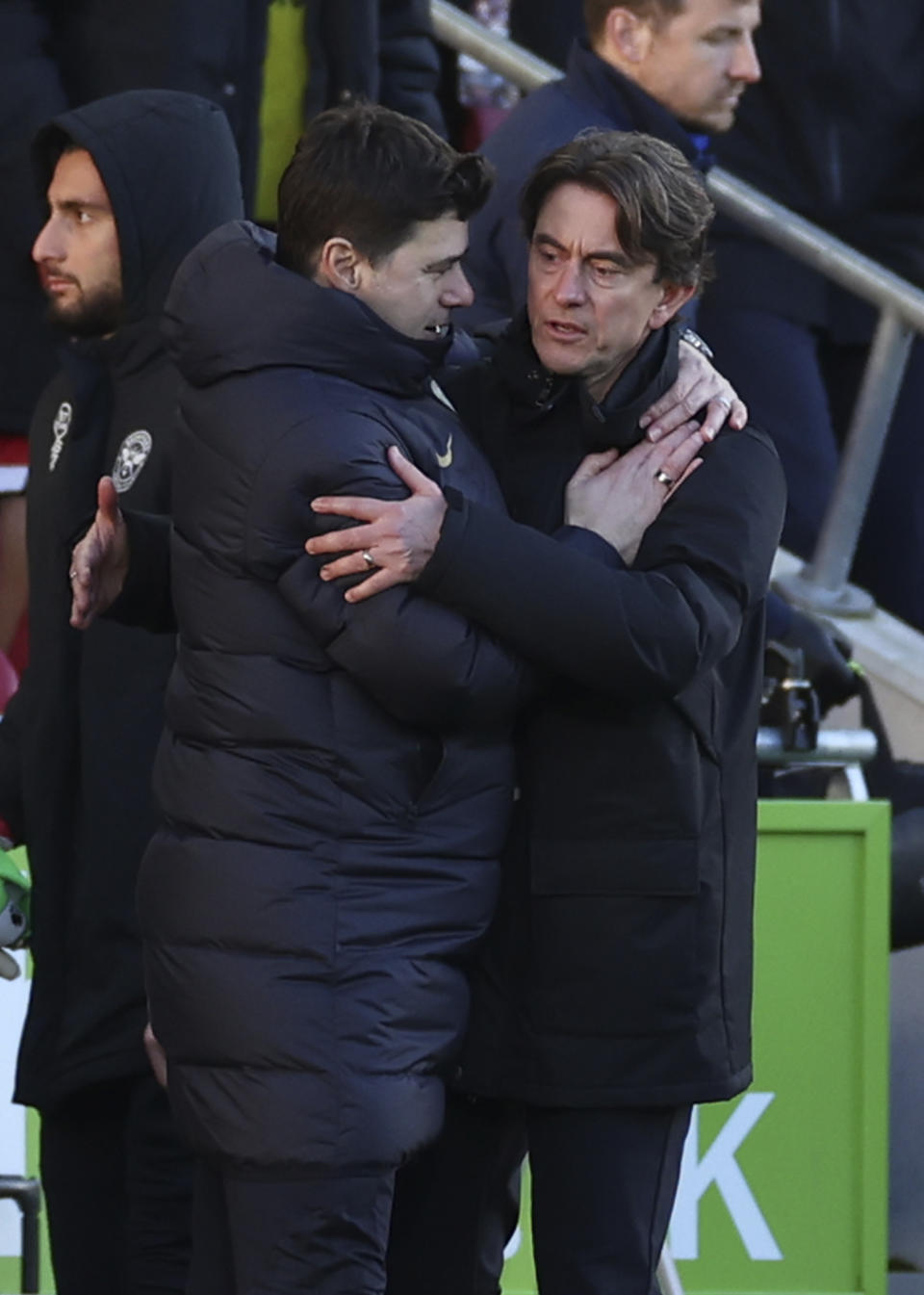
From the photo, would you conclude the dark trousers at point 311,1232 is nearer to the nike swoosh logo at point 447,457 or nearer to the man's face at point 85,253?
the nike swoosh logo at point 447,457

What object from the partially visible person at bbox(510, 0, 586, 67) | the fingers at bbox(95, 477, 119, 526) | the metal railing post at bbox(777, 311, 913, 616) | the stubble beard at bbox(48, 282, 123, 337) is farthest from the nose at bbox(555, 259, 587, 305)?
the partially visible person at bbox(510, 0, 586, 67)

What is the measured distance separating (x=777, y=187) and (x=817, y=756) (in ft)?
6.41

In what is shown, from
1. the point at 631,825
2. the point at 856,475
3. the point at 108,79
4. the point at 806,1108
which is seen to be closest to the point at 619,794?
the point at 631,825

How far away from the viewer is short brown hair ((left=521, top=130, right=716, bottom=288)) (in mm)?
2865

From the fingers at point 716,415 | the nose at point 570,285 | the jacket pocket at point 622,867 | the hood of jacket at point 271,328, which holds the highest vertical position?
the nose at point 570,285

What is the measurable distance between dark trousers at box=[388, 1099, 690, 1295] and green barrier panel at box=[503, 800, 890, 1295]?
102 cm

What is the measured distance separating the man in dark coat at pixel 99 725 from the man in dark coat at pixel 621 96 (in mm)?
551

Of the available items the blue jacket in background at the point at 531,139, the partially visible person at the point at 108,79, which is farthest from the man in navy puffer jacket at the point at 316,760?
the partially visible person at the point at 108,79

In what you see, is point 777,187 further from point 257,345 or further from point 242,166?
point 257,345

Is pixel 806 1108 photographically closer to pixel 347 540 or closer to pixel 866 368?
pixel 347 540

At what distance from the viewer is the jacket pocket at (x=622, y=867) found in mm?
2852

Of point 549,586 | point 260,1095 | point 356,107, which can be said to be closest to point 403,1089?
point 260,1095

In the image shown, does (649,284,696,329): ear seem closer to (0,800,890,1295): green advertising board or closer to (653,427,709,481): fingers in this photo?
(653,427,709,481): fingers

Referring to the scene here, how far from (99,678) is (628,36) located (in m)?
1.44
